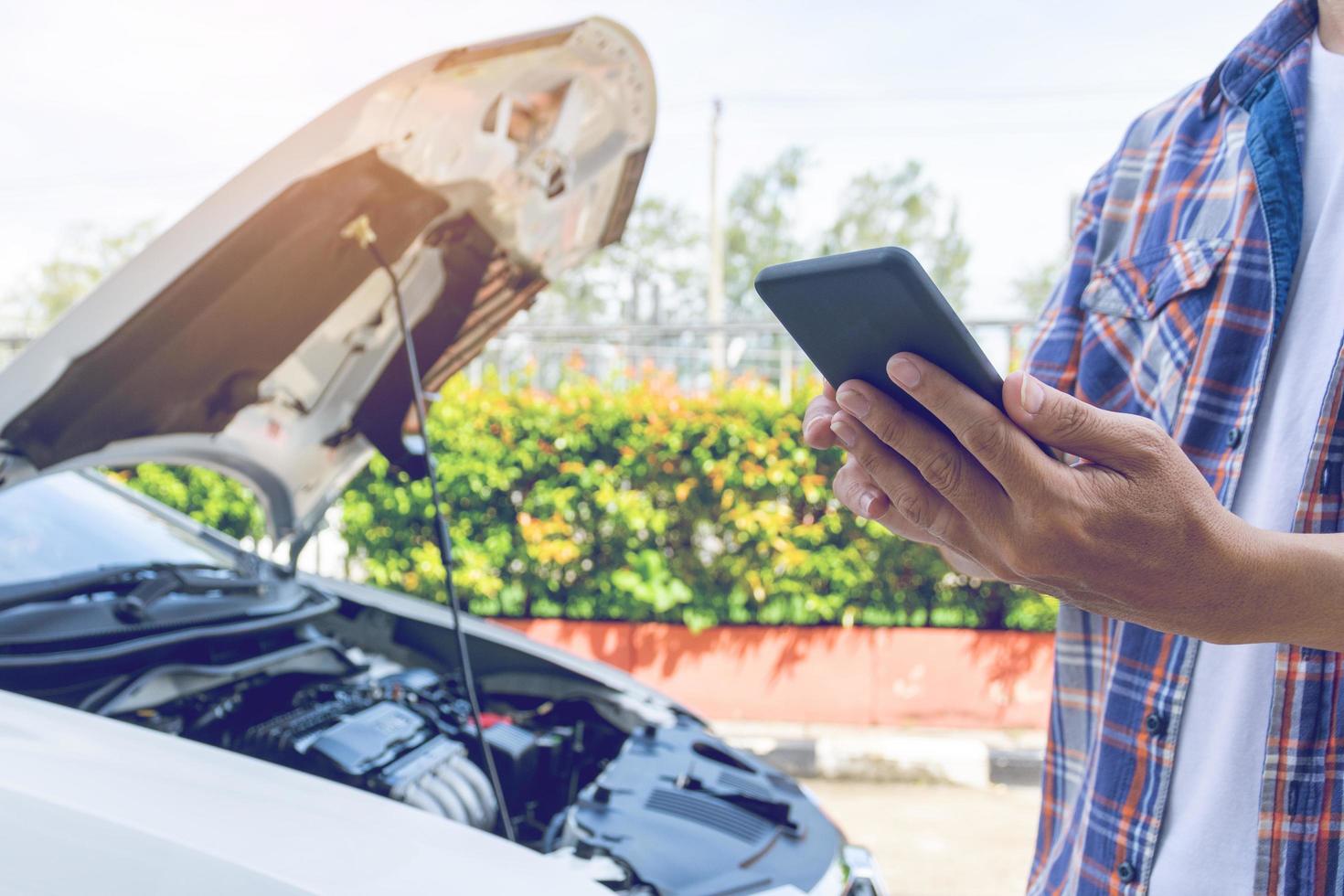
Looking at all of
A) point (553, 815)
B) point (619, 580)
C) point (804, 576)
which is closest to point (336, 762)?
point (553, 815)

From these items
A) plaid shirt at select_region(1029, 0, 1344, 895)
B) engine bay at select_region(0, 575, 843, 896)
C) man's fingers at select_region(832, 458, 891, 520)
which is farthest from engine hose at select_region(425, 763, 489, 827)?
man's fingers at select_region(832, 458, 891, 520)

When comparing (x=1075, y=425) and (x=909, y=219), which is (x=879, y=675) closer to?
(x=1075, y=425)

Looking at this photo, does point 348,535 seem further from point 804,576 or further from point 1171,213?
point 1171,213

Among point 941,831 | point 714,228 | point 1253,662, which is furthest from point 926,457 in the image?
point 714,228

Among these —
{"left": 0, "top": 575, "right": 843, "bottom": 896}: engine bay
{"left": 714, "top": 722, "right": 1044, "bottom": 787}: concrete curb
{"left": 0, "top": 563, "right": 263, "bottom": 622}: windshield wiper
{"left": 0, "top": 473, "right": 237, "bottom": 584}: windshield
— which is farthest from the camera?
{"left": 714, "top": 722, "right": 1044, "bottom": 787}: concrete curb

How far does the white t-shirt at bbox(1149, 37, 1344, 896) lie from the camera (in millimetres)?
986

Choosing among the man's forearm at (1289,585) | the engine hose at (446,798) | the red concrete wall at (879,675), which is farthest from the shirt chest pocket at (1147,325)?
the red concrete wall at (879,675)

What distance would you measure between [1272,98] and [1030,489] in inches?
30.7

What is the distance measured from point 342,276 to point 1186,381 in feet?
5.19

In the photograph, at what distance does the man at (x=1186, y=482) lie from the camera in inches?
30.5

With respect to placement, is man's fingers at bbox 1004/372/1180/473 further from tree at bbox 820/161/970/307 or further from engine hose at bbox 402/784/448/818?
tree at bbox 820/161/970/307

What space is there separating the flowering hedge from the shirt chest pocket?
329cm

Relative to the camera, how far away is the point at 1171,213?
4.11 feet

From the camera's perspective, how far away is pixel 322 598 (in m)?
2.36
